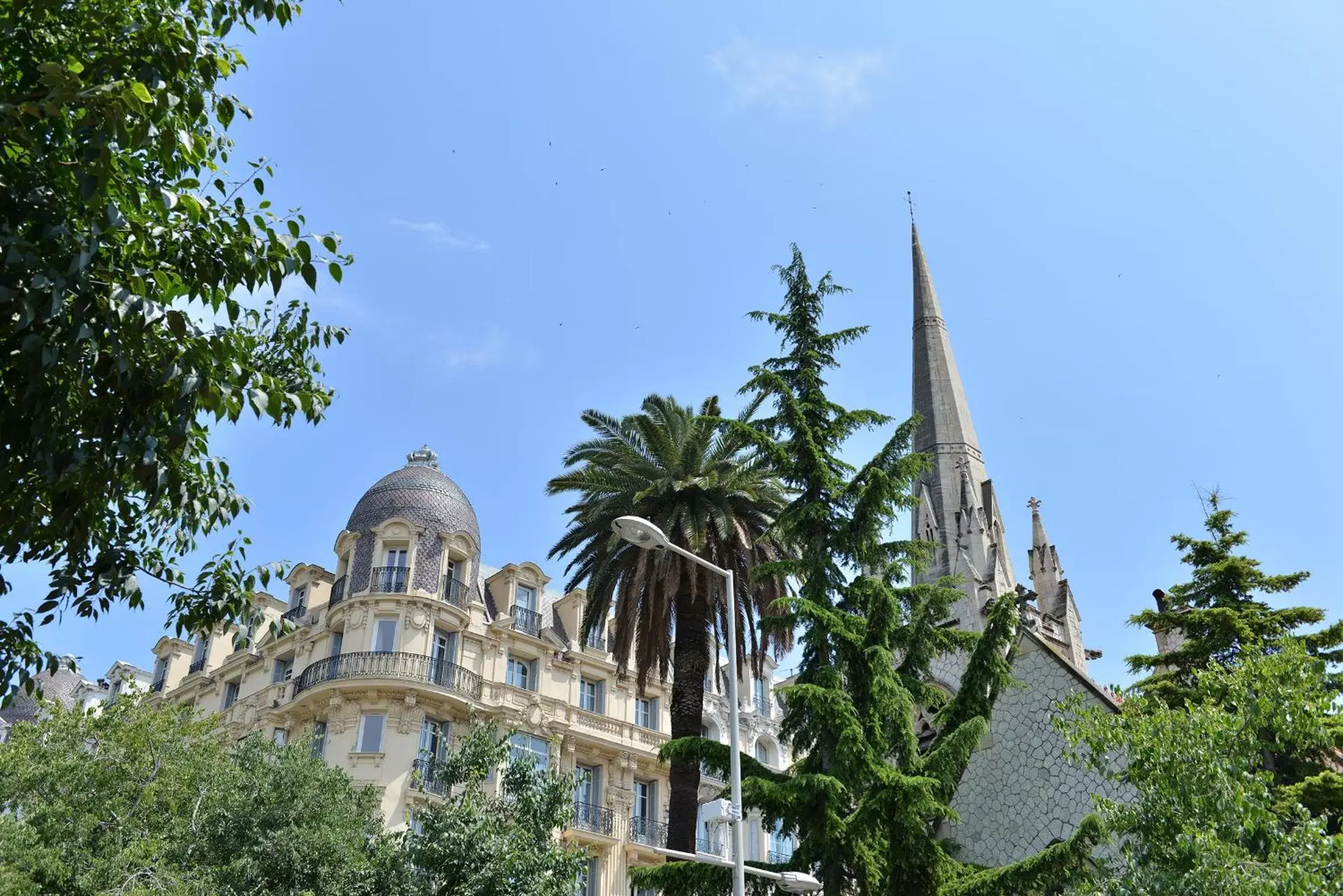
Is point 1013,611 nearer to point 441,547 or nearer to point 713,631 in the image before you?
point 713,631

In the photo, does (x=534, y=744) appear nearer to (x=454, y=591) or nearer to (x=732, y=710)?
(x=454, y=591)

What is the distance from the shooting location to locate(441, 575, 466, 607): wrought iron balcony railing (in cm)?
3478

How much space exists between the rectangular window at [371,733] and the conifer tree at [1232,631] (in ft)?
65.4

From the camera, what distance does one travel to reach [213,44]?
9047mm

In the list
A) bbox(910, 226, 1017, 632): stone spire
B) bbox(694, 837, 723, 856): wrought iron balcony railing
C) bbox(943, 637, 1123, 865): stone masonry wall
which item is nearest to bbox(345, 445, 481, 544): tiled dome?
bbox(694, 837, 723, 856): wrought iron balcony railing

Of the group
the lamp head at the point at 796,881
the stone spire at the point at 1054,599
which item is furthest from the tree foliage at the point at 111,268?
the stone spire at the point at 1054,599

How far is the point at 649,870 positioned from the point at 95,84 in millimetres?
13889

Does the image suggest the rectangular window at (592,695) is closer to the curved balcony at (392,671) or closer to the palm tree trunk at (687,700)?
the curved balcony at (392,671)

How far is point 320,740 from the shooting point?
32.2 metres

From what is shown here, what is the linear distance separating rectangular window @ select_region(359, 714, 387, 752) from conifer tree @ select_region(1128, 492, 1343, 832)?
65.4ft

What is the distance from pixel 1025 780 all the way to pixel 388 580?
19.7 meters

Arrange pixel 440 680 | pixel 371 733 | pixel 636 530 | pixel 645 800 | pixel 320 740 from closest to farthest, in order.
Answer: pixel 636 530
pixel 371 733
pixel 320 740
pixel 440 680
pixel 645 800

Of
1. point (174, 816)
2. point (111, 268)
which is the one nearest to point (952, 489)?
point (174, 816)

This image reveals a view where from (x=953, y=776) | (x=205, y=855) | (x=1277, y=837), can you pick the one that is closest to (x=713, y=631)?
(x=953, y=776)
